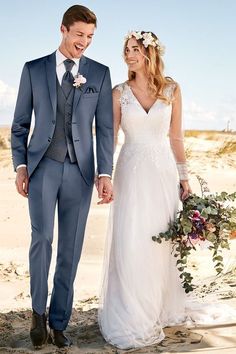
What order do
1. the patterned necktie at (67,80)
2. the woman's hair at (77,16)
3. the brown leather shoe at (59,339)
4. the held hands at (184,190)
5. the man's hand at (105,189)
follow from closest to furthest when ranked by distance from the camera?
the woman's hair at (77,16), the patterned necktie at (67,80), the man's hand at (105,189), the brown leather shoe at (59,339), the held hands at (184,190)

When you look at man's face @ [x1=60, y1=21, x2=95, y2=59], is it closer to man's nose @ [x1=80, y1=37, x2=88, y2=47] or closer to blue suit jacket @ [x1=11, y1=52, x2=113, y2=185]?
man's nose @ [x1=80, y1=37, x2=88, y2=47]

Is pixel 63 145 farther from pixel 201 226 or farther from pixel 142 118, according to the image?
pixel 201 226

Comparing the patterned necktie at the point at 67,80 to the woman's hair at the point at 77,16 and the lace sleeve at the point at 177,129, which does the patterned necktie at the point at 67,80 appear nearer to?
the woman's hair at the point at 77,16

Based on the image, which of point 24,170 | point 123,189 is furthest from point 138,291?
point 24,170

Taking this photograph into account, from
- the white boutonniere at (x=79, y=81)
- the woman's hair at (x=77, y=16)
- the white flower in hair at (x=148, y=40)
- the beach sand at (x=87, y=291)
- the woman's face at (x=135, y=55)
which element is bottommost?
the beach sand at (x=87, y=291)

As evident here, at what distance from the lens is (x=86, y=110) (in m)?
4.72

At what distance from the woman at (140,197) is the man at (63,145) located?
0.28 meters

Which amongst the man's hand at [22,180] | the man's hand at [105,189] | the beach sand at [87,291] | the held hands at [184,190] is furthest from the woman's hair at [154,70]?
the beach sand at [87,291]

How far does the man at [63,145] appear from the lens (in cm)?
467

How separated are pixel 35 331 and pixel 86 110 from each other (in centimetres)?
156

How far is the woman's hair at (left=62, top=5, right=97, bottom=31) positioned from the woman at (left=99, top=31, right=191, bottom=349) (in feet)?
1.66

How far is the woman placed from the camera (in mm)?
5055

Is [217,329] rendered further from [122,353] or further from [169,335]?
[122,353]

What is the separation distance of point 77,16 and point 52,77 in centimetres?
43
